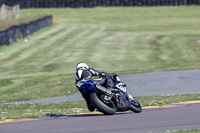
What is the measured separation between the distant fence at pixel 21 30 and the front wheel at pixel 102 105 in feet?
71.6

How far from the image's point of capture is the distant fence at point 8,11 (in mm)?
45250

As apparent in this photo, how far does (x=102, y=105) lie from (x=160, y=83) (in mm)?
8258

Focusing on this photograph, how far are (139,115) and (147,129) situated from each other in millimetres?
1916

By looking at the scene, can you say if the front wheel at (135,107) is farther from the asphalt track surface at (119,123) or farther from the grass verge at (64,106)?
the grass verge at (64,106)

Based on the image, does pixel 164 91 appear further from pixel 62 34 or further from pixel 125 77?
pixel 62 34

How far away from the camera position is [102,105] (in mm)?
10852

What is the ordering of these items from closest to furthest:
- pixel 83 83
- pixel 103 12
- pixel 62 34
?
1. pixel 83 83
2. pixel 62 34
3. pixel 103 12

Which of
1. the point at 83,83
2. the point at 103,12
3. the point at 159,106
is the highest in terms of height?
the point at 83,83

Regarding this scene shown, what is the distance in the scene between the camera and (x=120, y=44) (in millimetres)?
35812

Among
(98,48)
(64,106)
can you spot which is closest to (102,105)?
(64,106)

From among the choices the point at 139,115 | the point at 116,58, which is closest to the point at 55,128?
the point at 139,115

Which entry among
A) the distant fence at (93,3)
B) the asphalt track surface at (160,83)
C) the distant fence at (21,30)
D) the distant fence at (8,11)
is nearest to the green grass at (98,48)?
the distant fence at (21,30)

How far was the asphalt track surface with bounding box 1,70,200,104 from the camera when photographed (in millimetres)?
16870

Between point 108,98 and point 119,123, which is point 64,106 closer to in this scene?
point 108,98
